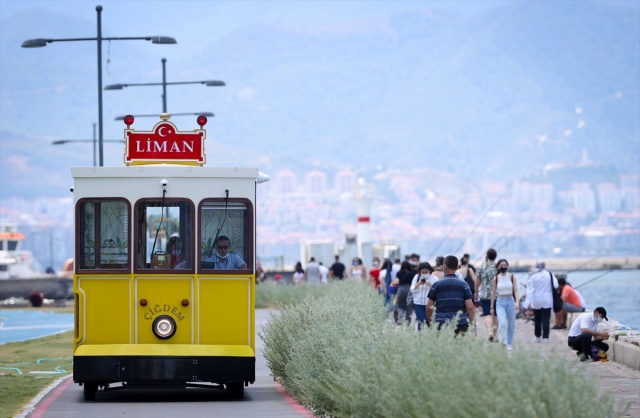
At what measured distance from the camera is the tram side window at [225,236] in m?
15.1

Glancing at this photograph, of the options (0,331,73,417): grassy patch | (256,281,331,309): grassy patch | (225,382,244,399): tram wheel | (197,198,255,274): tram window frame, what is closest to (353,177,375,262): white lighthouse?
(256,281,331,309): grassy patch

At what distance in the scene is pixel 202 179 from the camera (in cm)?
1520

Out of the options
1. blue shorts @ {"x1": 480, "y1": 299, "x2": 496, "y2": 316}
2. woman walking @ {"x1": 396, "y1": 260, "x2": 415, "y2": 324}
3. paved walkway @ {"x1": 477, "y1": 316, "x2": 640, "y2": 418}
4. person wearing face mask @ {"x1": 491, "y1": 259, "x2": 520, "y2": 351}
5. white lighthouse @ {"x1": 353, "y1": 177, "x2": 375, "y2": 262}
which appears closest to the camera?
paved walkway @ {"x1": 477, "y1": 316, "x2": 640, "y2": 418}

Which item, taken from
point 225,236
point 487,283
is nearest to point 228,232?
point 225,236

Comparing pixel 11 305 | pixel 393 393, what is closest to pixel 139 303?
pixel 393 393

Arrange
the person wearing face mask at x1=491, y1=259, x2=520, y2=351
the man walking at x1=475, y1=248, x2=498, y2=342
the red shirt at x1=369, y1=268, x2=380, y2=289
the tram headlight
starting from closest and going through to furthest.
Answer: the tram headlight
the person wearing face mask at x1=491, y1=259, x2=520, y2=351
the man walking at x1=475, y1=248, x2=498, y2=342
the red shirt at x1=369, y1=268, x2=380, y2=289

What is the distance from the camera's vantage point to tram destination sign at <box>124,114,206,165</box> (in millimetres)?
15656

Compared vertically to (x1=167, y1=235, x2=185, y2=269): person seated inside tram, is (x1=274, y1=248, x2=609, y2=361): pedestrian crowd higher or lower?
lower

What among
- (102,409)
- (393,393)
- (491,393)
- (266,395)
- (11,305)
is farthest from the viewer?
(11,305)

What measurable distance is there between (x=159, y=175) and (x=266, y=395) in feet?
9.80

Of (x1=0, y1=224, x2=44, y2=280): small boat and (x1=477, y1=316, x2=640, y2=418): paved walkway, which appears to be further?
(x1=0, y1=224, x2=44, y2=280): small boat

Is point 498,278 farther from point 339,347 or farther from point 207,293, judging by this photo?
point 339,347

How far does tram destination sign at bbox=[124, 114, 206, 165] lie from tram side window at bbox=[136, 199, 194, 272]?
71 centimetres

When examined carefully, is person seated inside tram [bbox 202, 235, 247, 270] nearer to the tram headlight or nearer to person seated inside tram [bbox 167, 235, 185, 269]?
person seated inside tram [bbox 167, 235, 185, 269]
